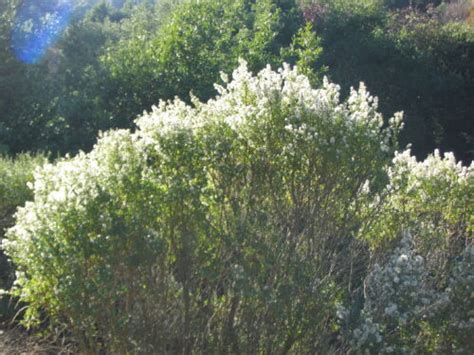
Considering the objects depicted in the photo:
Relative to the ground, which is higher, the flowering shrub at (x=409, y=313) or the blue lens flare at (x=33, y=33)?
the blue lens flare at (x=33, y=33)

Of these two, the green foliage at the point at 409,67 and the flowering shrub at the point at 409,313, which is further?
the green foliage at the point at 409,67

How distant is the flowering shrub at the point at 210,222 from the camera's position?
12.9ft

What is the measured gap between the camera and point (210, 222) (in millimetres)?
4363

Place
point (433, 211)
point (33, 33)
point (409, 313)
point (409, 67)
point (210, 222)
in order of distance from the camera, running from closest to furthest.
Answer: point (210, 222), point (409, 313), point (433, 211), point (33, 33), point (409, 67)

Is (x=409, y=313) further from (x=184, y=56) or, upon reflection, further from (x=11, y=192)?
(x=184, y=56)

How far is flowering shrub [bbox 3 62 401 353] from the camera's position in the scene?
3.92 meters

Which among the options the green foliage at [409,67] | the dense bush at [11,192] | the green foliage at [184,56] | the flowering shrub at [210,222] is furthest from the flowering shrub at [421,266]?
the green foliage at [409,67]

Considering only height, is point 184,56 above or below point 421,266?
above

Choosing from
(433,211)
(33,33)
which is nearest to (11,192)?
(433,211)

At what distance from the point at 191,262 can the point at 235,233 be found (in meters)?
0.31

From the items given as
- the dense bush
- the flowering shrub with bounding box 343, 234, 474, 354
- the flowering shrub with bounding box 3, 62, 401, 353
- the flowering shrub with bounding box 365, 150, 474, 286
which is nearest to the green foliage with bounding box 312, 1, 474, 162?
the flowering shrub with bounding box 365, 150, 474, 286

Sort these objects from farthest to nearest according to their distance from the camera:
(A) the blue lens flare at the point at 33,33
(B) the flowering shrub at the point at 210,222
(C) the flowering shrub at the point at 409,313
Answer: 1. (A) the blue lens flare at the point at 33,33
2. (C) the flowering shrub at the point at 409,313
3. (B) the flowering shrub at the point at 210,222

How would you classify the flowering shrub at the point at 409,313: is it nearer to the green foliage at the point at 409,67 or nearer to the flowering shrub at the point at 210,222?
the flowering shrub at the point at 210,222

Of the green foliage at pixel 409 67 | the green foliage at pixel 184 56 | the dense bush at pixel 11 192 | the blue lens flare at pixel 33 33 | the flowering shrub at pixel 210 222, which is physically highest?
the green foliage at pixel 409 67
